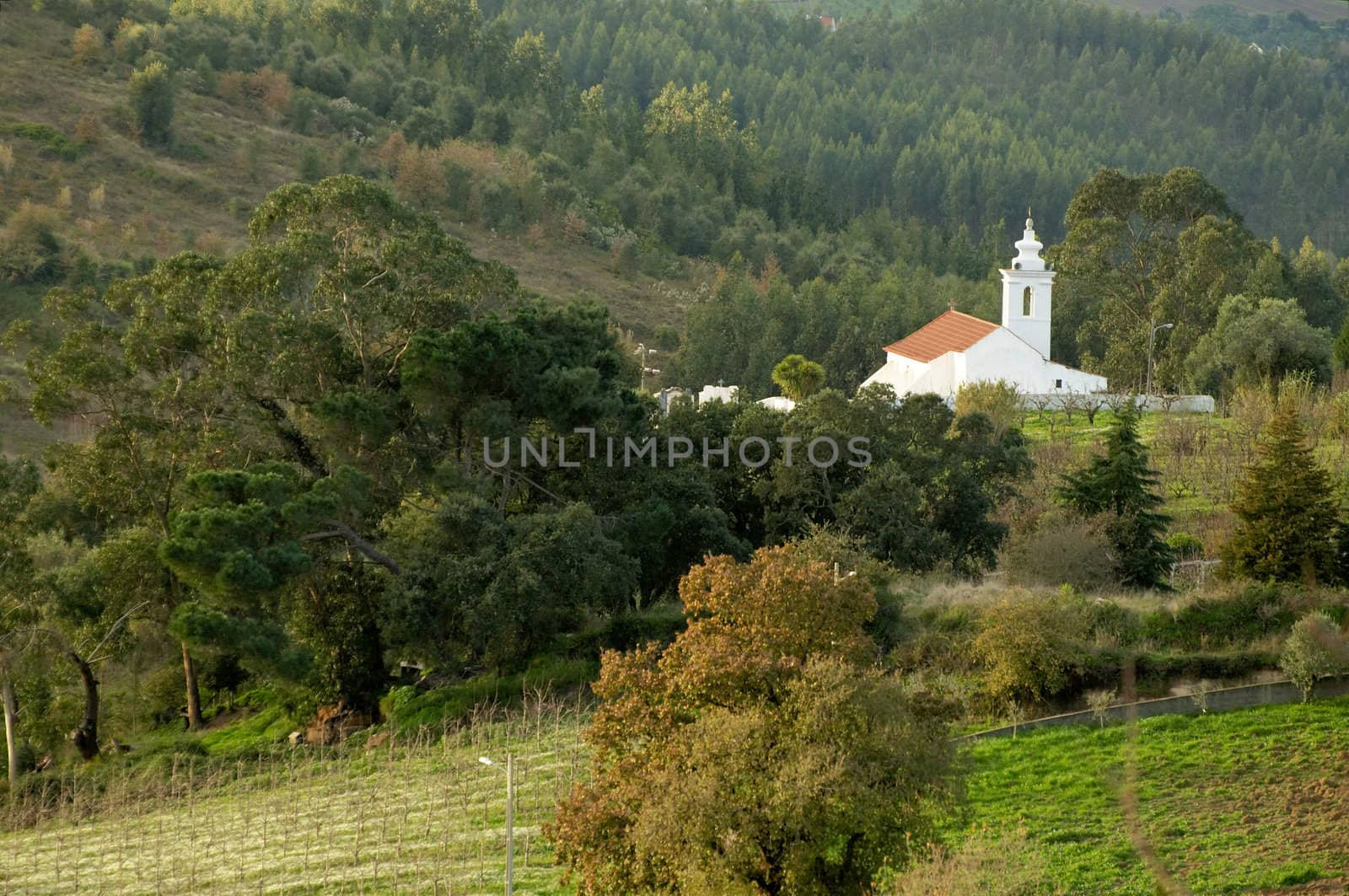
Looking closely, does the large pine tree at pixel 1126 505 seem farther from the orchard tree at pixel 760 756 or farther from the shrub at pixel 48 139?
the shrub at pixel 48 139

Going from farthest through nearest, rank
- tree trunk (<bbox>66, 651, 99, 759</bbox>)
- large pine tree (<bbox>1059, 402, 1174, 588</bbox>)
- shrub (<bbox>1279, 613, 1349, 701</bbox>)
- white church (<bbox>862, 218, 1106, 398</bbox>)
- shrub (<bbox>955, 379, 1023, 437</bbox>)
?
white church (<bbox>862, 218, 1106, 398</bbox>), shrub (<bbox>955, 379, 1023, 437</bbox>), large pine tree (<bbox>1059, 402, 1174, 588</bbox>), tree trunk (<bbox>66, 651, 99, 759</bbox>), shrub (<bbox>1279, 613, 1349, 701</bbox>)

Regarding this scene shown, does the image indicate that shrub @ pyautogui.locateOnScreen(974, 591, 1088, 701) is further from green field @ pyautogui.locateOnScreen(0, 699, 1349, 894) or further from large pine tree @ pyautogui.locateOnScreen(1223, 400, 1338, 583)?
large pine tree @ pyautogui.locateOnScreen(1223, 400, 1338, 583)

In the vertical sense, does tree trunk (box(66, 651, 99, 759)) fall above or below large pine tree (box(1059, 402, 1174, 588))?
below

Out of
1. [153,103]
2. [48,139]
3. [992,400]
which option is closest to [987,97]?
[153,103]

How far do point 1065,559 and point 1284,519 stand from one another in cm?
361

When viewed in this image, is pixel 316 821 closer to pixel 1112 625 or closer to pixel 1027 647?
pixel 1027 647

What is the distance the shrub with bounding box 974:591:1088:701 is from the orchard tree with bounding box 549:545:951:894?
24.6 feet

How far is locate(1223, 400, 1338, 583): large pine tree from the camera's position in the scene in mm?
26797

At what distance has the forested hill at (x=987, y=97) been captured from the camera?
378ft

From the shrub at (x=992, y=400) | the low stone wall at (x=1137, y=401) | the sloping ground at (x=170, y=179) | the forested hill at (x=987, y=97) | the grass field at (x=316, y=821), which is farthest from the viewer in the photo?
the forested hill at (x=987, y=97)

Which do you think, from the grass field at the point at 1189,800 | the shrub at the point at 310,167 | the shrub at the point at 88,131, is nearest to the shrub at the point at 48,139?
the shrub at the point at 88,131

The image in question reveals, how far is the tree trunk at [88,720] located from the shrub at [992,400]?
79.7ft

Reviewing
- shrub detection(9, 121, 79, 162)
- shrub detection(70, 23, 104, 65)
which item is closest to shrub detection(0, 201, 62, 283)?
shrub detection(9, 121, 79, 162)

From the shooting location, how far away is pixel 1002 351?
49.5 m
